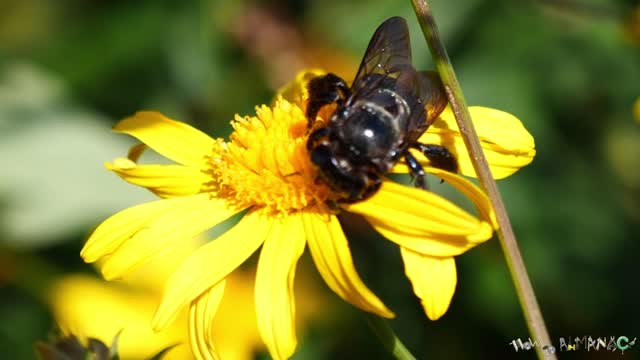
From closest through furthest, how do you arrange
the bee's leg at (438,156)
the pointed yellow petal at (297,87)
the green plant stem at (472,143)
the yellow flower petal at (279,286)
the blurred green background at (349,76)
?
1. the green plant stem at (472,143)
2. the yellow flower petal at (279,286)
3. the bee's leg at (438,156)
4. the pointed yellow petal at (297,87)
5. the blurred green background at (349,76)

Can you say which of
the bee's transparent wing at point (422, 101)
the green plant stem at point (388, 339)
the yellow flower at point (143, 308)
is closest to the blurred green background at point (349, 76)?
the yellow flower at point (143, 308)

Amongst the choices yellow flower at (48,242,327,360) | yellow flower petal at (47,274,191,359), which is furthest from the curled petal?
yellow flower petal at (47,274,191,359)

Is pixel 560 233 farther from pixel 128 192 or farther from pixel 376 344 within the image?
pixel 128 192

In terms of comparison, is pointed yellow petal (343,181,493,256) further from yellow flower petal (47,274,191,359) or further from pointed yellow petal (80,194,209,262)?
yellow flower petal (47,274,191,359)

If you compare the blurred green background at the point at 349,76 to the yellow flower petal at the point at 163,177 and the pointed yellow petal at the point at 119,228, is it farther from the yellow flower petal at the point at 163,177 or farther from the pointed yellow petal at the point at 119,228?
the pointed yellow petal at the point at 119,228

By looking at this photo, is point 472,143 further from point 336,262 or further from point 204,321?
point 204,321

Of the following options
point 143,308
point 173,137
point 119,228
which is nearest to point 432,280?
point 119,228

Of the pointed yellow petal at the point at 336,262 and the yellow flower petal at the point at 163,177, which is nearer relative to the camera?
the pointed yellow petal at the point at 336,262
